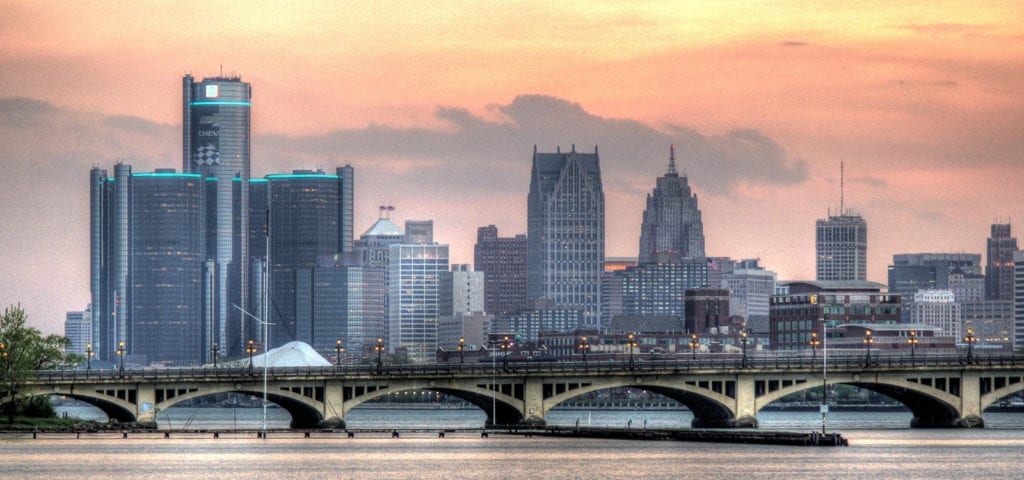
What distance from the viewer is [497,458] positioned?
156 meters

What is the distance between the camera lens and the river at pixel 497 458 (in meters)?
141

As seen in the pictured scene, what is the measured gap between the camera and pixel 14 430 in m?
193

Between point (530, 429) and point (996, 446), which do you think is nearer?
point (996, 446)

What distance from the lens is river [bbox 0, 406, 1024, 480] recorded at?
14088 centimetres

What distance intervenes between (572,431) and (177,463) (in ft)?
166

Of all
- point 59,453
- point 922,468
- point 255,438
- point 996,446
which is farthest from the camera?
point 255,438

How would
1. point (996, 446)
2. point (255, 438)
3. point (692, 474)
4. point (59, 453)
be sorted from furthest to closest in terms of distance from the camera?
point (255, 438), point (996, 446), point (59, 453), point (692, 474)

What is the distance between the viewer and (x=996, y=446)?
571 feet

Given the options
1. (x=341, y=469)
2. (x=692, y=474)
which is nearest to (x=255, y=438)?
(x=341, y=469)

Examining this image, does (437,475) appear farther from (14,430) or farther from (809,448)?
(14,430)

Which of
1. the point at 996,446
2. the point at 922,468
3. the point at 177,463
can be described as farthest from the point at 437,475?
the point at 996,446

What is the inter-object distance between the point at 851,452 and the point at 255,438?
56354 mm

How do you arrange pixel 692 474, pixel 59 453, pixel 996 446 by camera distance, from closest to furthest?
1. pixel 692 474
2. pixel 59 453
3. pixel 996 446

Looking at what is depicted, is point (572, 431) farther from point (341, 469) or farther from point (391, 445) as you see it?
point (341, 469)
